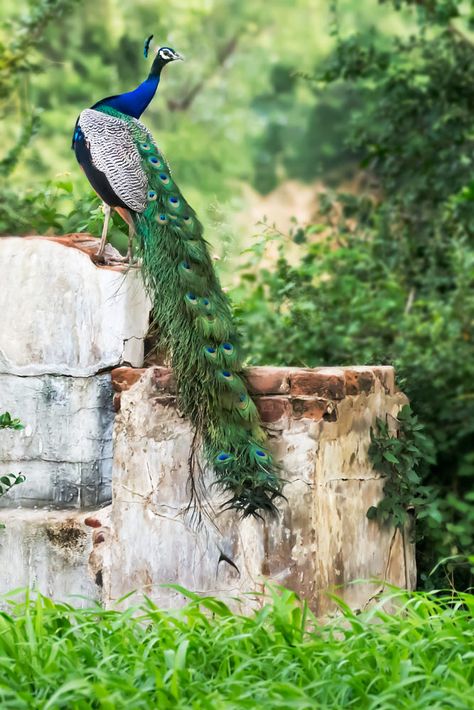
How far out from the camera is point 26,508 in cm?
397

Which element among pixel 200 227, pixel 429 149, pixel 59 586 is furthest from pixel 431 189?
pixel 59 586

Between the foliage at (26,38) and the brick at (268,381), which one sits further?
the foliage at (26,38)

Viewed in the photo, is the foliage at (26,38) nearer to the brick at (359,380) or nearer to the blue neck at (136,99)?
the blue neck at (136,99)

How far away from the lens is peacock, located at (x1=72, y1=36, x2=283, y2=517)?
137 inches

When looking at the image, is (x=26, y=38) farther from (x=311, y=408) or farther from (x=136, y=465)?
(x=311, y=408)

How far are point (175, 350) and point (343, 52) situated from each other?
4617 millimetres

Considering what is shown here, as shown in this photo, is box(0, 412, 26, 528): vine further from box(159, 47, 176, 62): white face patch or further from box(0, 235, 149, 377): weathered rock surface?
box(159, 47, 176, 62): white face patch

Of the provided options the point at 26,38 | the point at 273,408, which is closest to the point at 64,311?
the point at 273,408

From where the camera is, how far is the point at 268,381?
3.62 m

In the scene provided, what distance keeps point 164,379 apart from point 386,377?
0.80 meters

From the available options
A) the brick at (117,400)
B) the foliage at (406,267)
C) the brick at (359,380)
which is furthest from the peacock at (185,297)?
the foliage at (406,267)

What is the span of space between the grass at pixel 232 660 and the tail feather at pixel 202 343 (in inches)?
16.5

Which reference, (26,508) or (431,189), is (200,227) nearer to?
(26,508)

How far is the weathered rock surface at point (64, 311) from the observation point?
383cm
